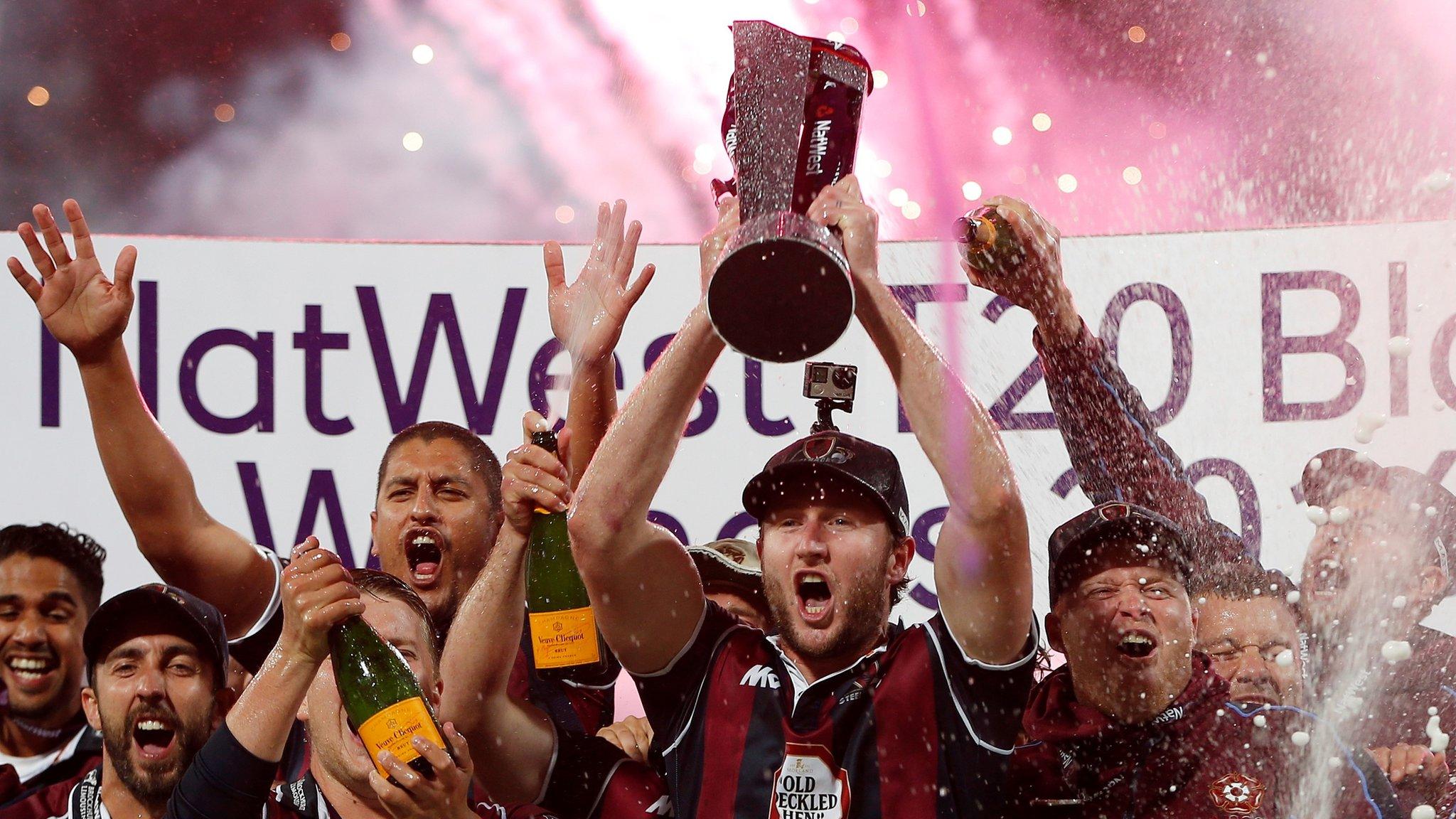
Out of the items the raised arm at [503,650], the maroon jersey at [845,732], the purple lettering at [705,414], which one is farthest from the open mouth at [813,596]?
the purple lettering at [705,414]

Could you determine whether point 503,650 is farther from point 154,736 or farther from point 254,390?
point 254,390

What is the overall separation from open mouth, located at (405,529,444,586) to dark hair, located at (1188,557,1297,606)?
1.90 m

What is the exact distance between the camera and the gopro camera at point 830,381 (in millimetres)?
3029

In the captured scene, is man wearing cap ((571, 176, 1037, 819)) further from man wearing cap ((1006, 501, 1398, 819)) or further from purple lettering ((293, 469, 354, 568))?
purple lettering ((293, 469, 354, 568))

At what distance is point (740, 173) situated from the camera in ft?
8.66

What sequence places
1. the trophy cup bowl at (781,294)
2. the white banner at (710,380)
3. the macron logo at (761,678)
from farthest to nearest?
the white banner at (710,380) → the macron logo at (761,678) → the trophy cup bowl at (781,294)

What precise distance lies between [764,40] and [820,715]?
1.24m

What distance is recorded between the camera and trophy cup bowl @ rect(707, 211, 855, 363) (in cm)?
242

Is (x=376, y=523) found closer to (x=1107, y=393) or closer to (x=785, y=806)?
(x=785, y=806)

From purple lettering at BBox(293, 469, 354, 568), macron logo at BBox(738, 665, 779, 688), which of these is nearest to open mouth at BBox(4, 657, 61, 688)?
purple lettering at BBox(293, 469, 354, 568)

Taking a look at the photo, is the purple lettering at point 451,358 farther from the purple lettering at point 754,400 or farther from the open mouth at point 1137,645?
the open mouth at point 1137,645

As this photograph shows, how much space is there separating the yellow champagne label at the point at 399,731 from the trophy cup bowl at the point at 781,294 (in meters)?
0.90

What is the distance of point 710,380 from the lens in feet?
16.4

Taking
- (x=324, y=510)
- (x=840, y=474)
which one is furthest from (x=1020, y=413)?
(x=324, y=510)
